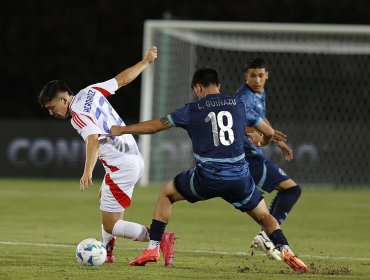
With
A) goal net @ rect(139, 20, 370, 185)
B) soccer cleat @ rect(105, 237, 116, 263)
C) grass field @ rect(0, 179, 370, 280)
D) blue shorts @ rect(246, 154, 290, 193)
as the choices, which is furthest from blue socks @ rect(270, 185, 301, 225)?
goal net @ rect(139, 20, 370, 185)

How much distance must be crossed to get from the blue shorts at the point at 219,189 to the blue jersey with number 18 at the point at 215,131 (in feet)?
0.20

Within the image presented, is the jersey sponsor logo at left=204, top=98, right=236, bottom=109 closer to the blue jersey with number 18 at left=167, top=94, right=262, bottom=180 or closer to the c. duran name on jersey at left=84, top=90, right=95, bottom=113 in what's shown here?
the blue jersey with number 18 at left=167, top=94, right=262, bottom=180

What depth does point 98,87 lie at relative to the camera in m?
9.39

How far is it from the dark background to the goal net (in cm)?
500

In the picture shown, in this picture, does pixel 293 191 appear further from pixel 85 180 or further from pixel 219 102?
pixel 85 180

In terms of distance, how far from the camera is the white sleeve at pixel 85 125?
28.8 feet

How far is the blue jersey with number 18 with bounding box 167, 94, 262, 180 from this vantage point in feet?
27.9

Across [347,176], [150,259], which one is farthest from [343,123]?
[150,259]

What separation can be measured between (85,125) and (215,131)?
1100 mm

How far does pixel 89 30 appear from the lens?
92.3 feet

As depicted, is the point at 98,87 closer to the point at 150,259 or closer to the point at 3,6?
the point at 150,259

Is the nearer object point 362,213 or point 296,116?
point 362,213

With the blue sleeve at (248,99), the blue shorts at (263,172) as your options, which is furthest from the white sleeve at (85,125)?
the blue shorts at (263,172)

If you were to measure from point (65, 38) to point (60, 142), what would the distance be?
19.6ft
